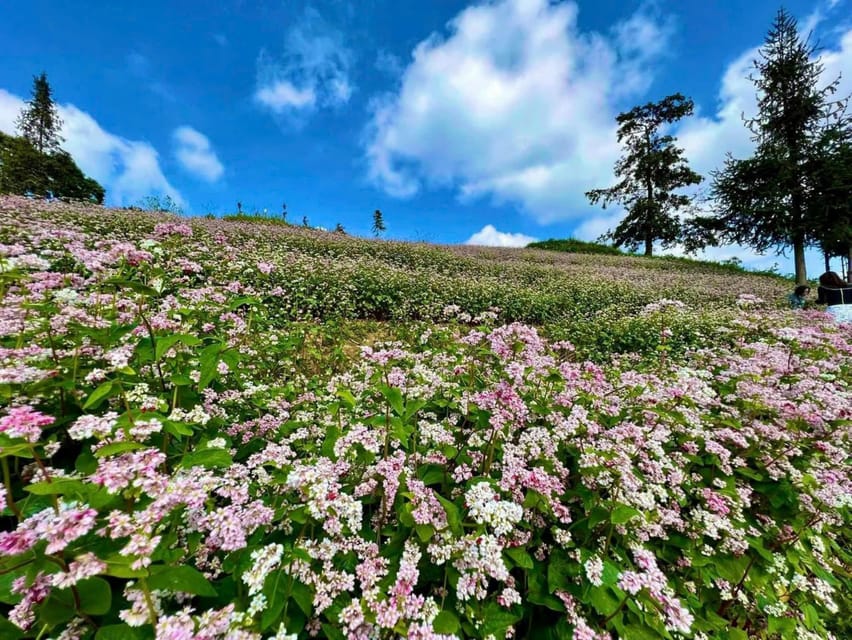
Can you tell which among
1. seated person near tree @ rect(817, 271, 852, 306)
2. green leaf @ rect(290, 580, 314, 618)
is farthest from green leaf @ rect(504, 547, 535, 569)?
seated person near tree @ rect(817, 271, 852, 306)

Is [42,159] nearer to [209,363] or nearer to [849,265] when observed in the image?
[209,363]

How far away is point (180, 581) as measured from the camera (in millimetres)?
1158

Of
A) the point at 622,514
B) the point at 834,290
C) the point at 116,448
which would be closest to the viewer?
the point at 116,448

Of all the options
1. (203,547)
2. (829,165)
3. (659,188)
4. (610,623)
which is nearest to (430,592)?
(610,623)

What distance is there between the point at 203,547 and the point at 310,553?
470 mm

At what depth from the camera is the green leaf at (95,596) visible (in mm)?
1111

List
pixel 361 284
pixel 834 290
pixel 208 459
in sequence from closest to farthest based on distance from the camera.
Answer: pixel 208 459 → pixel 361 284 → pixel 834 290

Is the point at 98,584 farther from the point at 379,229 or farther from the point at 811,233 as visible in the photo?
the point at 379,229

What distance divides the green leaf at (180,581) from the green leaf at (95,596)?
0.12 metres

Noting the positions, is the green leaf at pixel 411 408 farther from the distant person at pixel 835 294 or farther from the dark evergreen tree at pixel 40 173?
the dark evergreen tree at pixel 40 173

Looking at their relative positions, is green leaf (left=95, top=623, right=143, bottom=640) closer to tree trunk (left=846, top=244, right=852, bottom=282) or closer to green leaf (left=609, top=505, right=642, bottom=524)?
green leaf (left=609, top=505, right=642, bottom=524)

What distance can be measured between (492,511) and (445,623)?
458mm

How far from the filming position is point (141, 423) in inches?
54.9

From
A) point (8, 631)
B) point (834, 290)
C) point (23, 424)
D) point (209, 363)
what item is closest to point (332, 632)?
point (8, 631)
